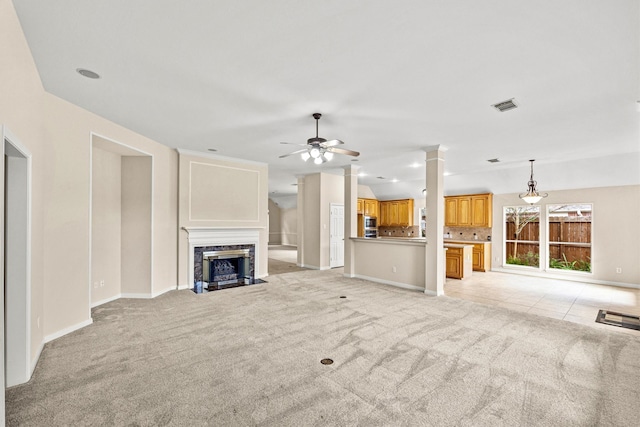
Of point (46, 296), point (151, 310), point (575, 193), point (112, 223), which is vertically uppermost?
point (575, 193)

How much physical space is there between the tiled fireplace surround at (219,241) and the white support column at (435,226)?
3.80 meters

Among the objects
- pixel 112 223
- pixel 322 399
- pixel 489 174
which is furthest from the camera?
pixel 489 174

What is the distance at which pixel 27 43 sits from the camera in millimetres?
2395

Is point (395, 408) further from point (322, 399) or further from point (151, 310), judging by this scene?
point (151, 310)

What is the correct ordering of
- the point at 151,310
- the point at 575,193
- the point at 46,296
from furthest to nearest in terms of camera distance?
the point at 575,193 < the point at 151,310 < the point at 46,296

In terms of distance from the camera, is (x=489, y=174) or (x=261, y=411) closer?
(x=261, y=411)

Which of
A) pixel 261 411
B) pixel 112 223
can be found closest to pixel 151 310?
pixel 112 223

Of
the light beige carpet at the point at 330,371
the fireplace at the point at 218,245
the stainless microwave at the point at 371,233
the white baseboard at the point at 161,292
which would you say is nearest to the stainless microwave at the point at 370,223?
the stainless microwave at the point at 371,233

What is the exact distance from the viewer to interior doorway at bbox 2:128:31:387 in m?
2.55

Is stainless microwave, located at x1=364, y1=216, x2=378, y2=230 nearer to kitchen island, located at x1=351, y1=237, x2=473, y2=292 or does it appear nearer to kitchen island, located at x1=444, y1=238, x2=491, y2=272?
kitchen island, located at x1=444, y1=238, x2=491, y2=272

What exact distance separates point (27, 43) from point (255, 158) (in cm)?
433

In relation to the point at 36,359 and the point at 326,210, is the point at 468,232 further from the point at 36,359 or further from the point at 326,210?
the point at 36,359

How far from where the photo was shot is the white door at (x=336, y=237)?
28.9 ft

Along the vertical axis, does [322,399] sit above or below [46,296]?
below
